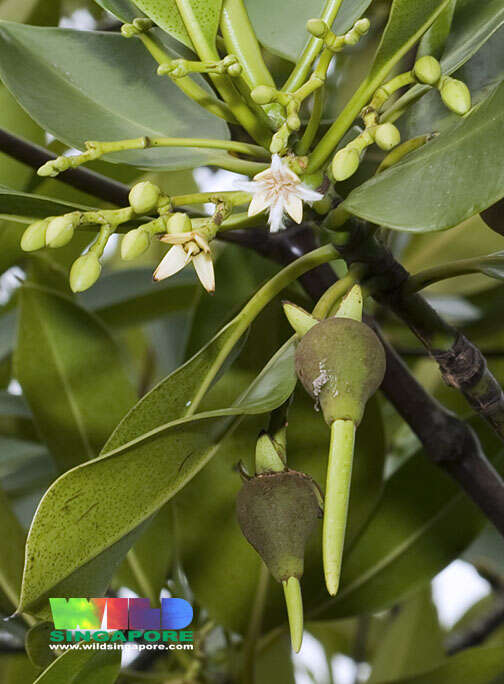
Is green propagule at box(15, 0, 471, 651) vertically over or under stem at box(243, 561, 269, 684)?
over

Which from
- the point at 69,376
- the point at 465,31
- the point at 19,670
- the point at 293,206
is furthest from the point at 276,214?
the point at 19,670

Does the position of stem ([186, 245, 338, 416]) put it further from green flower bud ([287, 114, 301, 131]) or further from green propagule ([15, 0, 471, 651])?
green flower bud ([287, 114, 301, 131])

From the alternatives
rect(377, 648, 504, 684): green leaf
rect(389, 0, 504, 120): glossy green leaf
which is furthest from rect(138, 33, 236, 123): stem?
rect(377, 648, 504, 684): green leaf

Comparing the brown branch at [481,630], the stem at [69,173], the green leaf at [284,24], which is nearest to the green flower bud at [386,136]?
the green leaf at [284,24]

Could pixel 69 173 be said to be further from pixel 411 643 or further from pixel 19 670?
pixel 411 643

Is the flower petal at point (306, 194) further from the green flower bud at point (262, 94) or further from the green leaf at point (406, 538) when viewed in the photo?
the green leaf at point (406, 538)
